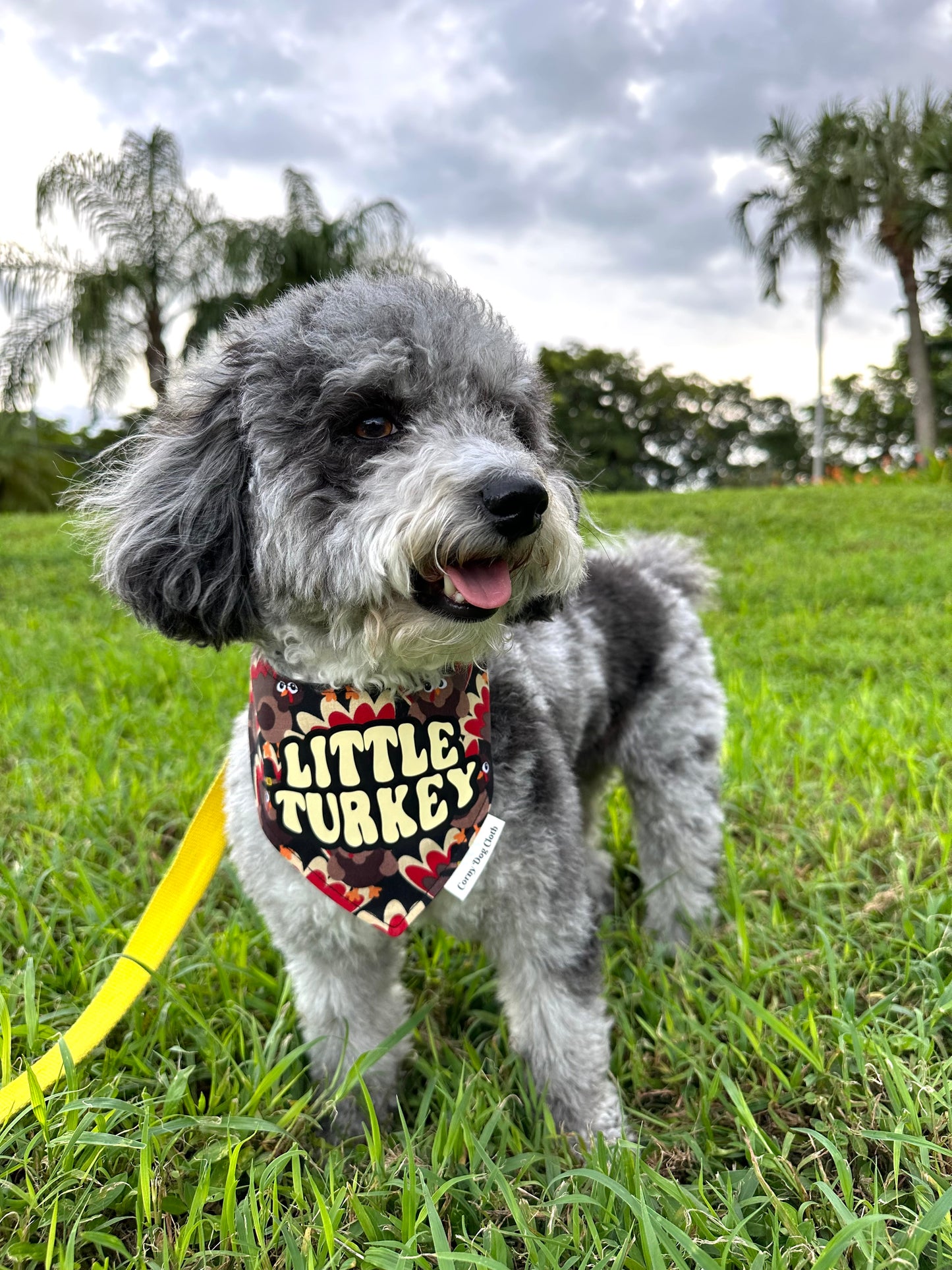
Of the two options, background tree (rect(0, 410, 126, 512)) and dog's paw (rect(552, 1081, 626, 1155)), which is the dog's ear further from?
background tree (rect(0, 410, 126, 512))

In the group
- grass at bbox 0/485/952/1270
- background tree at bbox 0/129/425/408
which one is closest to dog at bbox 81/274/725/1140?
grass at bbox 0/485/952/1270

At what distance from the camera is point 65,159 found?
1188 centimetres

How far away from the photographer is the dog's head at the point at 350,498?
1.61 m

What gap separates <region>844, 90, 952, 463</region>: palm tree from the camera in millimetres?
20891

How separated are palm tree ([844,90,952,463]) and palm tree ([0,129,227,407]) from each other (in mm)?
16687

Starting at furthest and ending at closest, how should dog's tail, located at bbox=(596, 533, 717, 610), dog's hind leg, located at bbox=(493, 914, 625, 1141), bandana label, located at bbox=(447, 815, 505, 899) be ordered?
dog's tail, located at bbox=(596, 533, 717, 610), dog's hind leg, located at bbox=(493, 914, 625, 1141), bandana label, located at bbox=(447, 815, 505, 899)

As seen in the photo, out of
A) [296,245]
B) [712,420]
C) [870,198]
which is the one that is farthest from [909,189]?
[712,420]

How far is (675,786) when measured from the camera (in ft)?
9.45

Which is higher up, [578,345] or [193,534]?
[578,345]

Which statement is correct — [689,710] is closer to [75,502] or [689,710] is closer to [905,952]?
[905,952]

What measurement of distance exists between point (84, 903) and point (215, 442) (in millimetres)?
1579

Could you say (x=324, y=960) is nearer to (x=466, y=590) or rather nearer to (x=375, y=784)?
(x=375, y=784)

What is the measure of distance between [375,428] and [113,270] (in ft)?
42.6

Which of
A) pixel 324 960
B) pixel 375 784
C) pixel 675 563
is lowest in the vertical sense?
pixel 324 960
